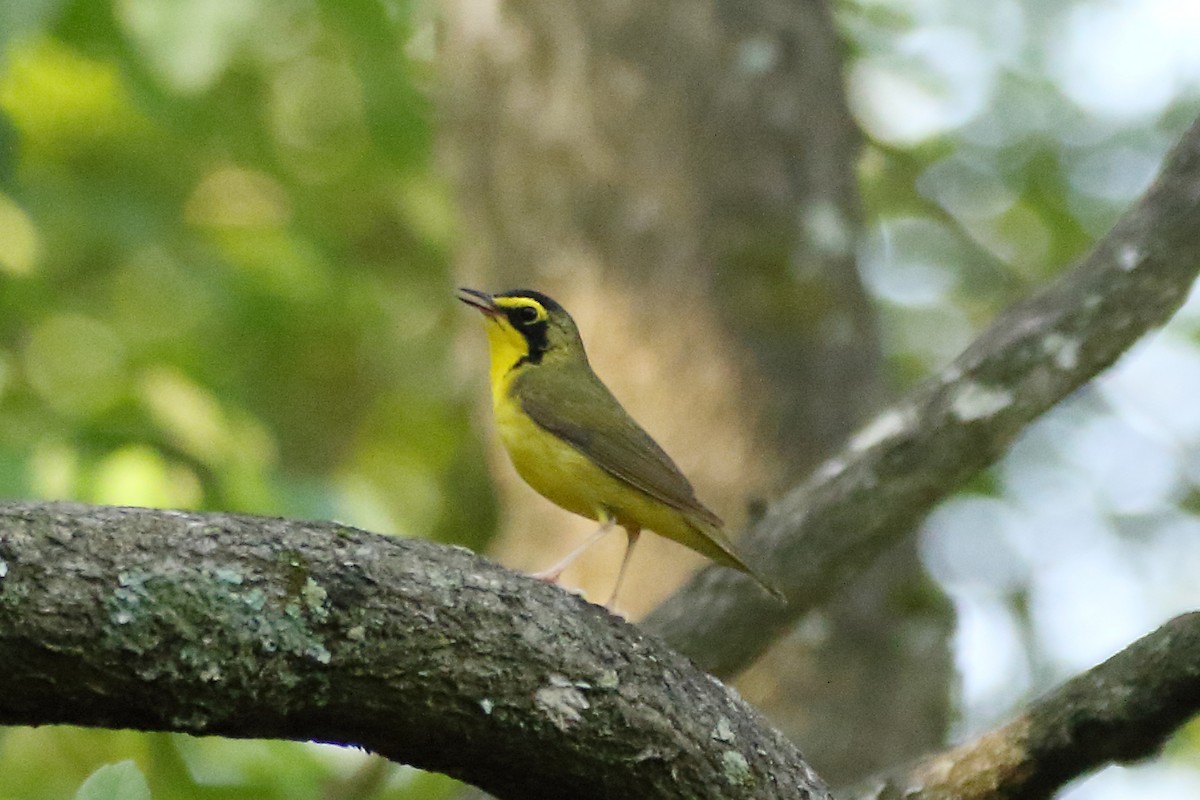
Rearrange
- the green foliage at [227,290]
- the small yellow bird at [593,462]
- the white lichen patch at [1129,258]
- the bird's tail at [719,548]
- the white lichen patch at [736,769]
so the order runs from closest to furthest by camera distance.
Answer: the white lichen patch at [736,769]
the bird's tail at [719,548]
the small yellow bird at [593,462]
the white lichen patch at [1129,258]
the green foliage at [227,290]

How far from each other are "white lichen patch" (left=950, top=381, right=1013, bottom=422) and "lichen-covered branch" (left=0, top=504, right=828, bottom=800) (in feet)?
7.24

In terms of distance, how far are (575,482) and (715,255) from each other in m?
2.74

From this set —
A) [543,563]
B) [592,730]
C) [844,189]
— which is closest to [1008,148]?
[844,189]

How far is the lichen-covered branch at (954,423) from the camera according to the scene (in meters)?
5.44

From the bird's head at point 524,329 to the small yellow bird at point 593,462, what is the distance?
0.40ft

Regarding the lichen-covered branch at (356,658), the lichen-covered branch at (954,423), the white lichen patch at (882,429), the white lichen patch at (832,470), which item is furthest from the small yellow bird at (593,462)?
the lichen-covered branch at (356,658)

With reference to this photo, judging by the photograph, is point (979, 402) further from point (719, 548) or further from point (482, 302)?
point (482, 302)

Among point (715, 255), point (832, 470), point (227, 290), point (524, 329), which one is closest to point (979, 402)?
point (832, 470)

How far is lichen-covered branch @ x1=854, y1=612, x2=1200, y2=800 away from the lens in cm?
355

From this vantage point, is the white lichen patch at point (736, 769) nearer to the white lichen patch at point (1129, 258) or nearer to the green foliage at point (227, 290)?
the green foliage at point (227, 290)

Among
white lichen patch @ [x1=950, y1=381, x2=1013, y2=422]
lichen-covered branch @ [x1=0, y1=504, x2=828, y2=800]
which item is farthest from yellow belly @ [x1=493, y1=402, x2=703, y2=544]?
lichen-covered branch @ [x1=0, y1=504, x2=828, y2=800]

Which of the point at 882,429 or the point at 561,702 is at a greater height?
the point at 882,429

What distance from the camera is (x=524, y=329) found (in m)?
6.30

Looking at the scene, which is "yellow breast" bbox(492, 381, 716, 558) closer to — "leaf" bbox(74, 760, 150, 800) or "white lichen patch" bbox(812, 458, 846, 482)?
"white lichen patch" bbox(812, 458, 846, 482)
